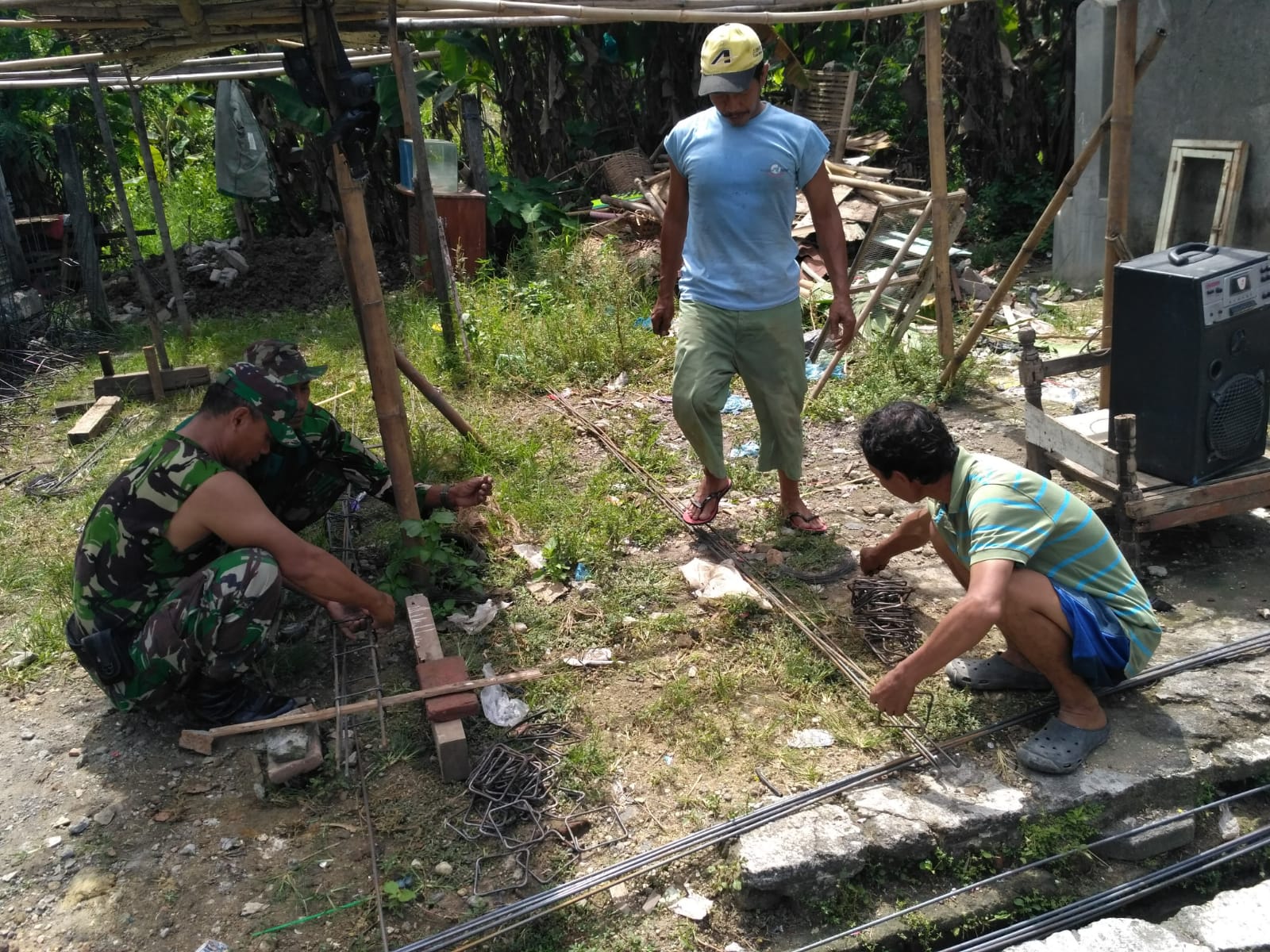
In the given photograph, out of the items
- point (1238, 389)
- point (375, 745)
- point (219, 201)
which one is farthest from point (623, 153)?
point (375, 745)

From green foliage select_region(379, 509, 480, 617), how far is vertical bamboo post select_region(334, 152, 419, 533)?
10 cm

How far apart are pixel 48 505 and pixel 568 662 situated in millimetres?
3450

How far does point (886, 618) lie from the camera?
3895 millimetres

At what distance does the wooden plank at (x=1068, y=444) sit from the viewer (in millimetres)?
4117

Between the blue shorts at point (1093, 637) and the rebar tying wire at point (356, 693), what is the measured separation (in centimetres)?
212

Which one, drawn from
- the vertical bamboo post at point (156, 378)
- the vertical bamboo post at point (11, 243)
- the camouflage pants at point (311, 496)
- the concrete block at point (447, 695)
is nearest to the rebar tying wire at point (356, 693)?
the concrete block at point (447, 695)

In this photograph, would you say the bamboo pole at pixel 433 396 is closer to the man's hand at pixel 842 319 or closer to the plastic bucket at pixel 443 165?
the man's hand at pixel 842 319

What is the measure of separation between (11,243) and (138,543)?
25.4 ft

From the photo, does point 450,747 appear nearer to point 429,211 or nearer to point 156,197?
point 429,211

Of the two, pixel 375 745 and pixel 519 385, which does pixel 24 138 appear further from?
pixel 375 745

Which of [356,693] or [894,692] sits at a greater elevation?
[894,692]

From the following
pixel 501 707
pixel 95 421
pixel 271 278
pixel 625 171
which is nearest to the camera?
pixel 501 707

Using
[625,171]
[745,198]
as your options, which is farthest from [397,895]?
[625,171]

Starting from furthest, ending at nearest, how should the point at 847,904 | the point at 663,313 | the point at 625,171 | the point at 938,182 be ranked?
the point at 625,171
the point at 938,182
the point at 663,313
the point at 847,904
